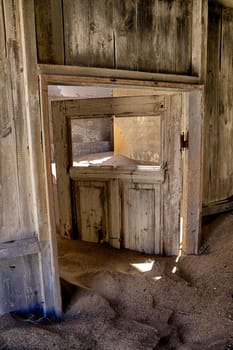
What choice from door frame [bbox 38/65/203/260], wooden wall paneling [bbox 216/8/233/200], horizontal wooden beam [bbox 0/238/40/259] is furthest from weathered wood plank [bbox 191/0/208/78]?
horizontal wooden beam [bbox 0/238/40/259]

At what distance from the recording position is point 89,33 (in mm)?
1570

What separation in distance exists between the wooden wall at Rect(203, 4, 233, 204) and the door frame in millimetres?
417

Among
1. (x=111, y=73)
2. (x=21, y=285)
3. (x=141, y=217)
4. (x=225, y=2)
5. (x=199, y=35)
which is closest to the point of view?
(x=21, y=285)

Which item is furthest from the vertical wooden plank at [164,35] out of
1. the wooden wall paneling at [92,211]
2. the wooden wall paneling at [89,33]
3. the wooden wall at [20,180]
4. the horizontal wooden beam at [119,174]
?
the wooden wall paneling at [92,211]

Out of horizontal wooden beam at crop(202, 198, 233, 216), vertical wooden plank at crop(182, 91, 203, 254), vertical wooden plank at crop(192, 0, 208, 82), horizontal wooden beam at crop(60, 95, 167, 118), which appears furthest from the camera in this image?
horizontal wooden beam at crop(202, 198, 233, 216)

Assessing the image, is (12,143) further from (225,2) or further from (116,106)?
(225,2)

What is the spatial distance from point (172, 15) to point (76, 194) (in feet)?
6.25

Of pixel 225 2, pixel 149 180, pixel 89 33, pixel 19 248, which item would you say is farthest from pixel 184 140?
pixel 19 248

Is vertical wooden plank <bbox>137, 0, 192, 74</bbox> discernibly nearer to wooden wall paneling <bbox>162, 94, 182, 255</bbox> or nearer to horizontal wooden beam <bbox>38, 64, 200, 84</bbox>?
horizontal wooden beam <bbox>38, 64, 200, 84</bbox>

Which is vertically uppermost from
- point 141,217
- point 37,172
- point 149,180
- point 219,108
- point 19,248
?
point 219,108

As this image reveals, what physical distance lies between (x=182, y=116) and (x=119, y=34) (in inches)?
36.1

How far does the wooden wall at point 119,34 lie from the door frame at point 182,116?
0.24 ft

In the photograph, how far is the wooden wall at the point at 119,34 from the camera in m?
1.46

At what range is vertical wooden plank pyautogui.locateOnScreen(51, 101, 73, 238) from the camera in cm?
283
